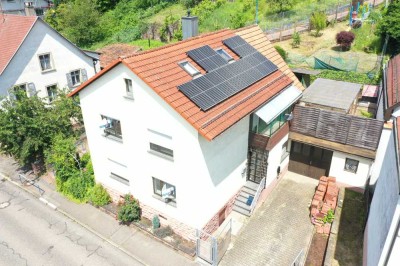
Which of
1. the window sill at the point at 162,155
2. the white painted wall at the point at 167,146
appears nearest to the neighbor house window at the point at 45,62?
the white painted wall at the point at 167,146

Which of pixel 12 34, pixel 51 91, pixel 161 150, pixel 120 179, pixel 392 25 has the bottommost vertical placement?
pixel 120 179

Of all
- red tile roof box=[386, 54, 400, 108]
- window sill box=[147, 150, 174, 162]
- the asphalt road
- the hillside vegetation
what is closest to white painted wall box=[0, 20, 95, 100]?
the asphalt road

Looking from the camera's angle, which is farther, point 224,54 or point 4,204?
point 4,204

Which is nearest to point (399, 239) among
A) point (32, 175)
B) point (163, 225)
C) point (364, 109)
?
point (163, 225)

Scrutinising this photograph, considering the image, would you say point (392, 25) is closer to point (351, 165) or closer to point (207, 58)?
point (351, 165)

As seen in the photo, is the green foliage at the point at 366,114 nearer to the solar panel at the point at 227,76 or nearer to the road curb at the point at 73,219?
the solar panel at the point at 227,76

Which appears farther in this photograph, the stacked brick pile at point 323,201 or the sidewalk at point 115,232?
the stacked brick pile at point 323,201

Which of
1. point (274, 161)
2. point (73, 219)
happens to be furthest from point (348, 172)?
point (73, 219)
